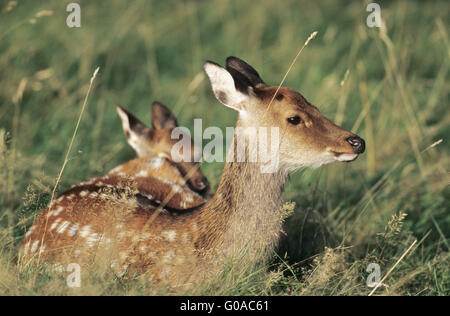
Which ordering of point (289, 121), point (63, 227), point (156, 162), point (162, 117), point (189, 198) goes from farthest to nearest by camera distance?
point (162, 117) < point (156, 162) < point (189, 198) < point (63, 227) < point (289, 121)

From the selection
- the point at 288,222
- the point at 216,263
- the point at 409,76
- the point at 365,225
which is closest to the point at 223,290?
the point at 216,263

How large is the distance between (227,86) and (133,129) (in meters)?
2.11

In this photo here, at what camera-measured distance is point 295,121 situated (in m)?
3.68

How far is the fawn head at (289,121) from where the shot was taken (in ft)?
11.9

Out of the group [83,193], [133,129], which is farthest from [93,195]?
[133,129]

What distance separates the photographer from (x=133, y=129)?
18.5ft

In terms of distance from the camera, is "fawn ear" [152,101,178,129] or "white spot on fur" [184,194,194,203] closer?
"white spot on fur" [184,194,194,203]

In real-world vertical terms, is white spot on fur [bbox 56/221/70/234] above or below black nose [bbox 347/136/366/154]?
below

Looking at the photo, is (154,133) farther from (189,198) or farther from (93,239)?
(93,239)

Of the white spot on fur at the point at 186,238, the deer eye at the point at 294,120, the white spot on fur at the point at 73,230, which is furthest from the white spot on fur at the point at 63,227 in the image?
the deer eye at the point at 294,120

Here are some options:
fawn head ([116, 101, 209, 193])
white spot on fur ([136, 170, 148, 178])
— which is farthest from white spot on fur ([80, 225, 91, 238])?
fawn head ([116, 101, 209, 193])

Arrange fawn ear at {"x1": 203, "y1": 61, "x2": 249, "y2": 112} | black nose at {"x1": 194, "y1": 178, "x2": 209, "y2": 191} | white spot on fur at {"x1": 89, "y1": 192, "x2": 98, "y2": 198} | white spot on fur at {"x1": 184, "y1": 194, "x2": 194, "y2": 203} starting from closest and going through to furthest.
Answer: fawn ear at {"x1": 203, "y1": 61, "x2": 249, "y2": 112} → white spot on fur at {"x1": 89, "y1": 192, "x2": 98, "y2": 198} → white spot on fur at {"x1": 184, "y1": 194, "x2": 194, "y2": 203} → black nose at {"x1": 194, "y1": 178, "x2": 209, "y2": 191}

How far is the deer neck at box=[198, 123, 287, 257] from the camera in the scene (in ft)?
11.8

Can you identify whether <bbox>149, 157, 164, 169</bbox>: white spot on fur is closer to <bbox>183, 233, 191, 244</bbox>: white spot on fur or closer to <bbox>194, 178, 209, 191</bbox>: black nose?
<bbox>194, 178, 209, 191</bbox>: black nose
